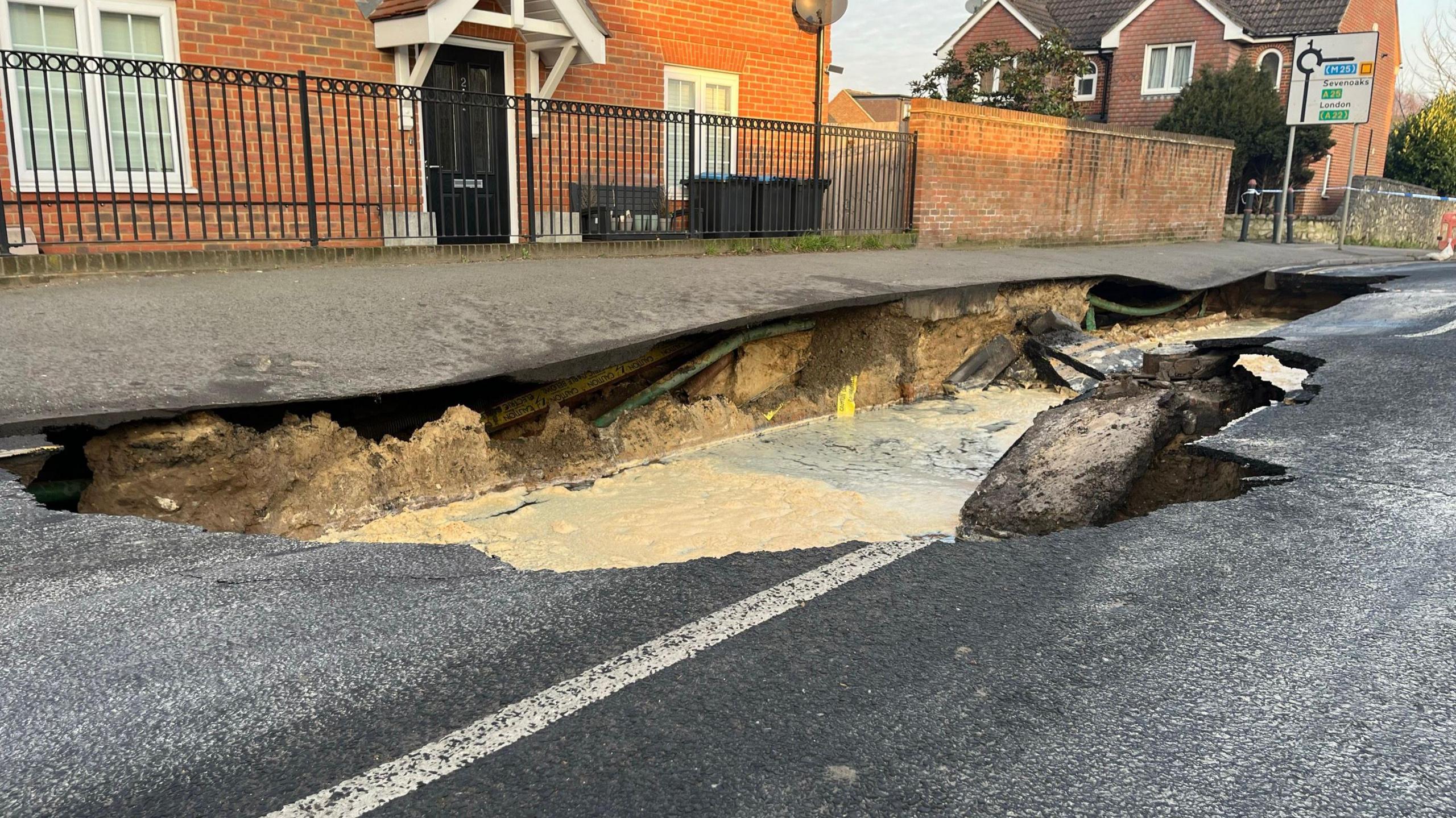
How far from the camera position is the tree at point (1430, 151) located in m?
31.3

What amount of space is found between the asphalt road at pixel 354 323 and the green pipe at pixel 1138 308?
2314mm

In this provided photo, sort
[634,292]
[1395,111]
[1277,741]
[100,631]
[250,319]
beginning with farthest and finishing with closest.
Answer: [1395,111] < [634,292] < [250,319] < [100,631] < [1277,741]

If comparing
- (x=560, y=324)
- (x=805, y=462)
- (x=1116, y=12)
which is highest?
(x=1116, y=12)

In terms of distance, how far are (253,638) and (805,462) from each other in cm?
450

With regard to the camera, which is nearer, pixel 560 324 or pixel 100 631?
pixel 100 631

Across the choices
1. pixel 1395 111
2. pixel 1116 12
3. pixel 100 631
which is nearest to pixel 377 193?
pixel 100 631

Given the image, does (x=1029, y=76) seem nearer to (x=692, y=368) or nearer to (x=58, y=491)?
(x=692, y=368)

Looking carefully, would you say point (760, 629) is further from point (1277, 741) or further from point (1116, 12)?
point (1116, 12)

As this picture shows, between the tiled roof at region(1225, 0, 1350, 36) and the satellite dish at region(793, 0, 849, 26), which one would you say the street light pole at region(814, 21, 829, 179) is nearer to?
the satellite dish at region(793, 0, 849, 26)

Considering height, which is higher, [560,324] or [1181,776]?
[560,324]

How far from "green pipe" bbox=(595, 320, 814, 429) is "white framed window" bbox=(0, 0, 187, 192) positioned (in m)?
4.82

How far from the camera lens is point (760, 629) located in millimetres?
3080

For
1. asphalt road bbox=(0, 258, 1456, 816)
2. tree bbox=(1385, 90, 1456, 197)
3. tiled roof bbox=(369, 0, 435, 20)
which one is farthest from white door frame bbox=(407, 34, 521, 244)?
tree bbox=(1385, 90, 1456, 197)

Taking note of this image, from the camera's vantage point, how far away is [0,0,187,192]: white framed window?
9.01 meters
